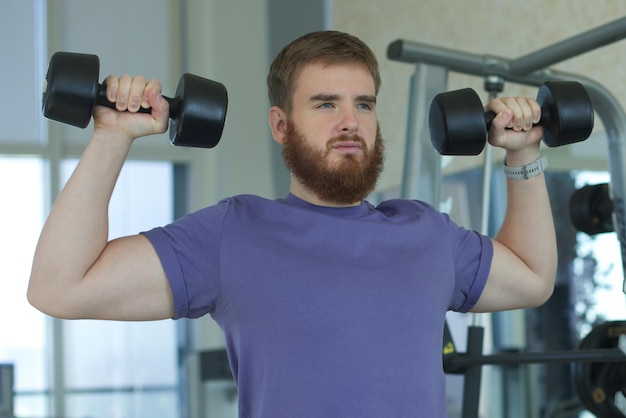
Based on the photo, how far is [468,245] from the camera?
55.1 inches

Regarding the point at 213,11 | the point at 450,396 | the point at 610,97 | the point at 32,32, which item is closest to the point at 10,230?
the point at 32,32

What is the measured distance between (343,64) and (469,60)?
569mm

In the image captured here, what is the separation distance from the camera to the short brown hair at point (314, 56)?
1.38m

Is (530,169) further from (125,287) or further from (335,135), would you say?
(125,287)

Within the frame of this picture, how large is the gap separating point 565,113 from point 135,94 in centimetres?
63

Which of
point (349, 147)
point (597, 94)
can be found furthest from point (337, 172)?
point (597, 94)

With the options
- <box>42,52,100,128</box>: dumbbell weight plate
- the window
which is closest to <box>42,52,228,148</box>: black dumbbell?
<box>42,52,100,128</box>: dumbbell weight plate

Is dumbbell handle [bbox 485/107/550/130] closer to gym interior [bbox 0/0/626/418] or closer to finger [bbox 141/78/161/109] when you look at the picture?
finger [bbox 141/78/161/109]

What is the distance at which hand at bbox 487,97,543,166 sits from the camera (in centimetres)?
132

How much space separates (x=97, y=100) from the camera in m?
1.14

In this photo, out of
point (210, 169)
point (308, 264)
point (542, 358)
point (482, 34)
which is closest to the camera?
point (308, 264)

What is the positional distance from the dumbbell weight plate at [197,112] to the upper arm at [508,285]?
0.51 metres

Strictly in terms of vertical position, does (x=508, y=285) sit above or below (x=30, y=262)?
above

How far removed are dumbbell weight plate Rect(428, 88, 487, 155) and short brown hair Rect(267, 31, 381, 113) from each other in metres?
0.16
